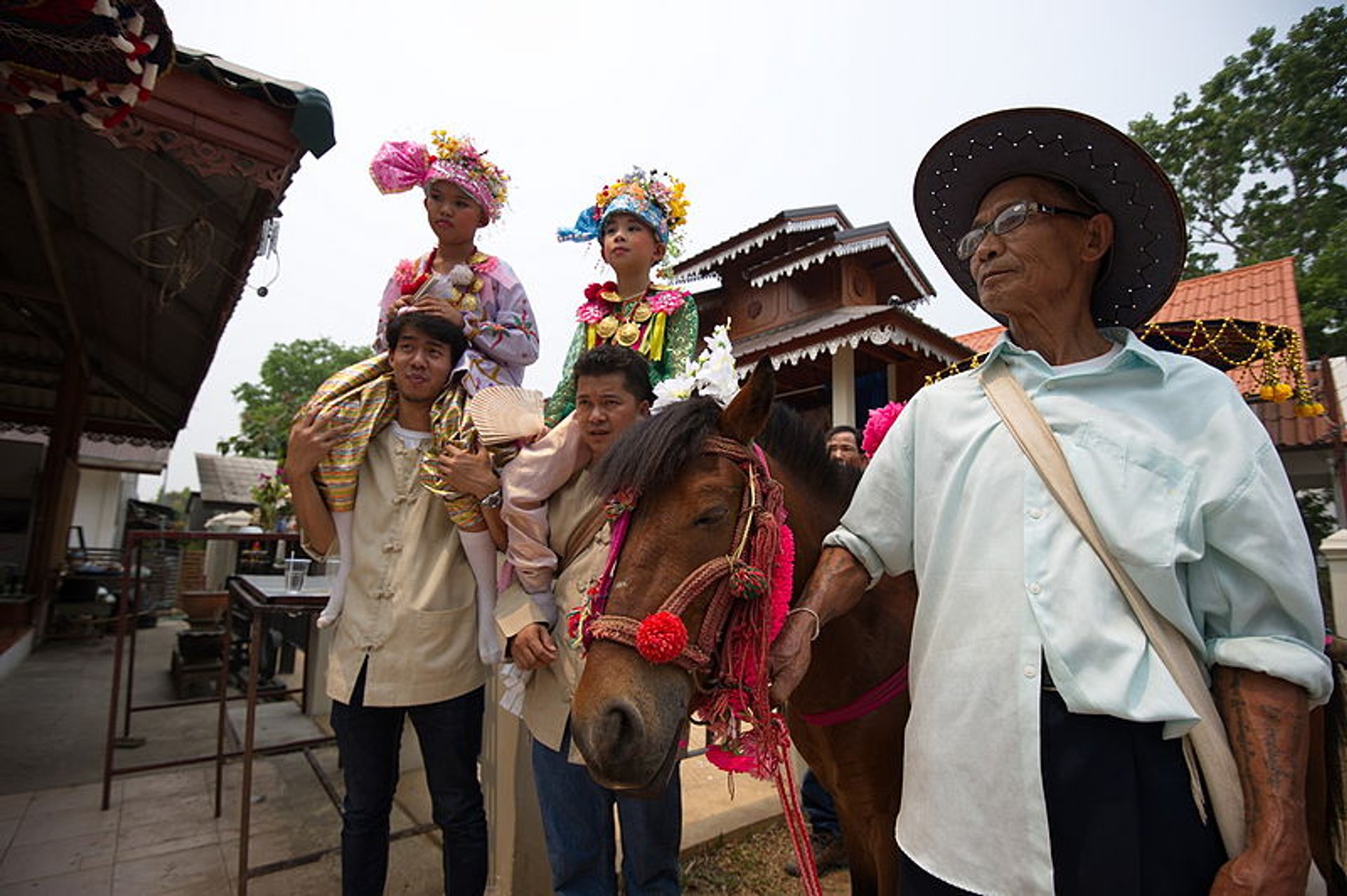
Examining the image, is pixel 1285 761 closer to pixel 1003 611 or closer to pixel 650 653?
pixel 1003 611

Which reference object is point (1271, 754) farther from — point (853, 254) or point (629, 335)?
point (853, 254)

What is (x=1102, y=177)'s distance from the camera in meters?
1.47

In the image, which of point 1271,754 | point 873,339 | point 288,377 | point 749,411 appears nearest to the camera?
point 1271,754

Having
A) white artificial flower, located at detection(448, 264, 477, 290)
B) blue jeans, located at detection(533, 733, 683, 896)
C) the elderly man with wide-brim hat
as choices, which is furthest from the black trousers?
white artificial flower, located at detection(448, 264, 477, 290)

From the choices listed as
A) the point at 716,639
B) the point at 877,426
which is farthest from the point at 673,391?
the point at 877,426

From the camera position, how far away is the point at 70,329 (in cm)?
785

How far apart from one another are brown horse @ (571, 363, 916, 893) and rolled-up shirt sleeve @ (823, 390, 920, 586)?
26 centimetres

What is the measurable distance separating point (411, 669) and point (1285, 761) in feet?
7.51

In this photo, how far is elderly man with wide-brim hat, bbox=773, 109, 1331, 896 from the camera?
3.44 feet

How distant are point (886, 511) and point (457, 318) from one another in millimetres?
1881

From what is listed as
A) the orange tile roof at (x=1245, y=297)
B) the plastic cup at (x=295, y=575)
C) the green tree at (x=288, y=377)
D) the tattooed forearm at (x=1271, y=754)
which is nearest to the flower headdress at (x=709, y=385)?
the tattooed forearm at (x=1271, y=754)

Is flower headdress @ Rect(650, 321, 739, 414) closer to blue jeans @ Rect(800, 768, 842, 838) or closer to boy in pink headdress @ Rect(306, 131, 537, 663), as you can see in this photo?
boy in pink headdress @ Rect(306, 131, 537, 663)

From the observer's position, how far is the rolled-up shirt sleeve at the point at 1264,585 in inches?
40.5

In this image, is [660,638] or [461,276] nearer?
[660,638]
